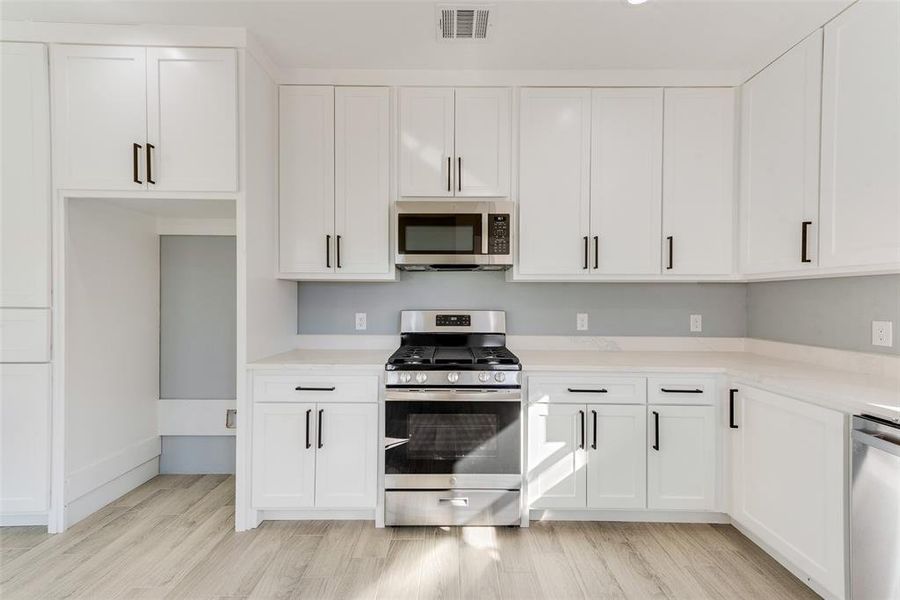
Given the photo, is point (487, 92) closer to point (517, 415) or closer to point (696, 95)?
point (696, 95)

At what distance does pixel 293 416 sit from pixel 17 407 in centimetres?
136

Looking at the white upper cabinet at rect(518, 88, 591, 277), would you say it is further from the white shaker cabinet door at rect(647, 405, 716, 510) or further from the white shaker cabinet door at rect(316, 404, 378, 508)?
the white shaker cabinet door at rect(316, 404, 378, 508)

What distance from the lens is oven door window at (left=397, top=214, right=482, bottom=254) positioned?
260 cm

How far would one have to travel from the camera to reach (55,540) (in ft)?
7.21

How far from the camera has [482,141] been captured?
8.70 ft

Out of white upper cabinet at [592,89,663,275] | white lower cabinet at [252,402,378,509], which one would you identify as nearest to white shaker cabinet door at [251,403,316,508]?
white lower cabinet at [252,402,378,509]

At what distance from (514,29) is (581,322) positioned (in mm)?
1799

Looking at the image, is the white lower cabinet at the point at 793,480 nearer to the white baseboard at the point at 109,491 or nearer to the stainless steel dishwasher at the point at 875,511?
the stainless steel dishwasher at the point at 875,511

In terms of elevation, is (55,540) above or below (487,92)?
below

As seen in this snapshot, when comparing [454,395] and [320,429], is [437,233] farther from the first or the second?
[320,429]

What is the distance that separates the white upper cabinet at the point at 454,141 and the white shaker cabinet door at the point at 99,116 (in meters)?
1.38

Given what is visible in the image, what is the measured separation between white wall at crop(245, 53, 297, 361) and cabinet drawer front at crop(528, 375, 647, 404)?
60.5 inches

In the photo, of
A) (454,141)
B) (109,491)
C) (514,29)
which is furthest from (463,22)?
(109,491)

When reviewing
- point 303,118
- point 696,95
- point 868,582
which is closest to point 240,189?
point 303,118
